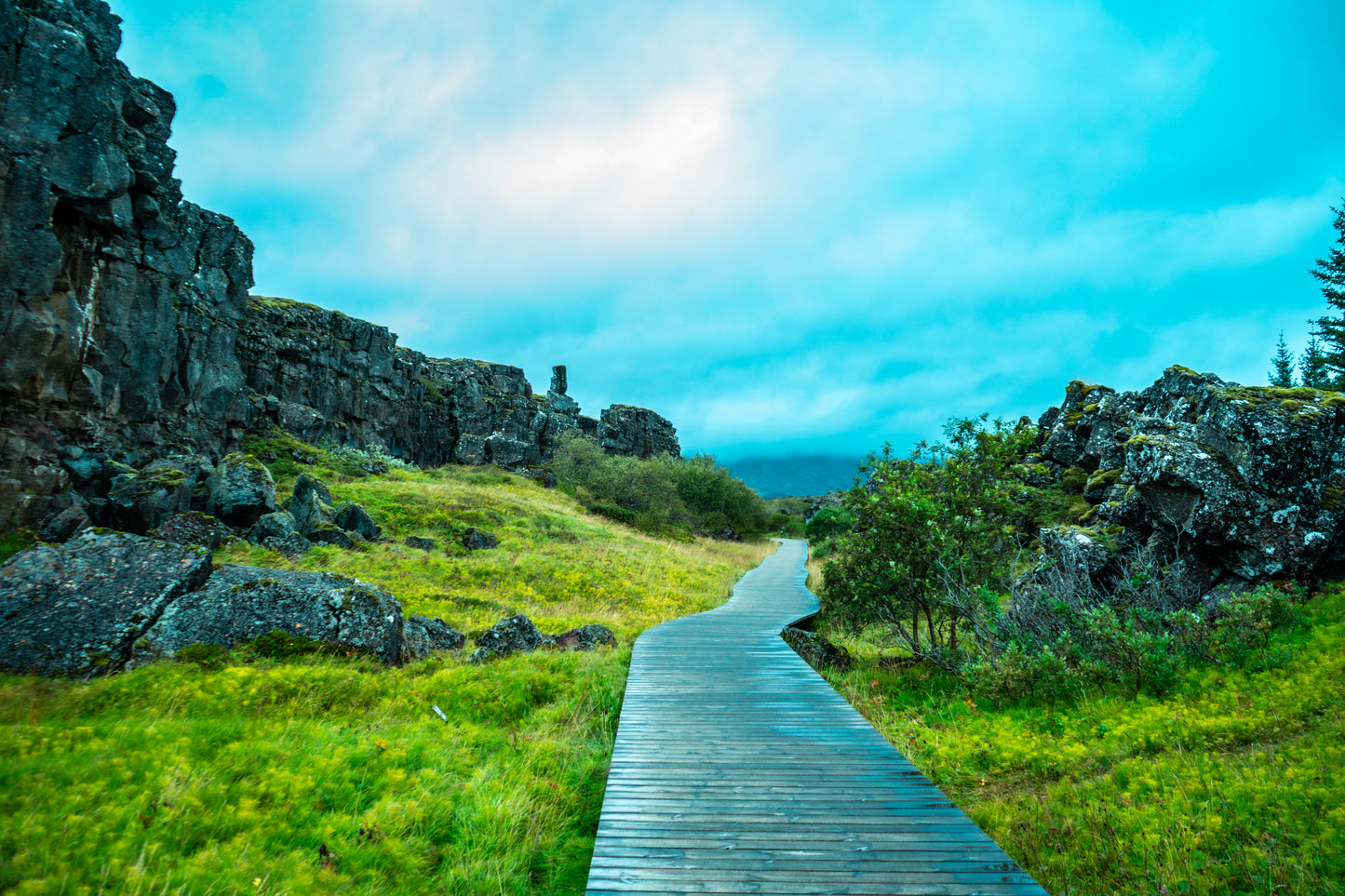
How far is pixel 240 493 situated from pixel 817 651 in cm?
1755

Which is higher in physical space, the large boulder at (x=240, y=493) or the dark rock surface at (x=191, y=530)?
the large boulder at (x=240, y=493)

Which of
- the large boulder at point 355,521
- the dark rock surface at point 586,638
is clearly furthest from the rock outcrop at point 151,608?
the large boulder at point 355,521

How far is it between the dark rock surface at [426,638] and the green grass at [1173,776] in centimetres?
759

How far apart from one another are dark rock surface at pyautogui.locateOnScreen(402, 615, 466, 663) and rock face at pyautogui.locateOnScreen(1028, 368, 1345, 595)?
467 inches

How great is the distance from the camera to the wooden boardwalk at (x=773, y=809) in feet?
12.5

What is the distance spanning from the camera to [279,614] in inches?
332

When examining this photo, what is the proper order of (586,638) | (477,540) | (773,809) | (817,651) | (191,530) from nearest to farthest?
(773,809) < (586,638) < (817,651) < (191,530) < (477,540)

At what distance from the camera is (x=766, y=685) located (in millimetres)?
8500

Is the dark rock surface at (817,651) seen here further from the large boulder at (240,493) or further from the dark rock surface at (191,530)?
the large boulder at (240,493)

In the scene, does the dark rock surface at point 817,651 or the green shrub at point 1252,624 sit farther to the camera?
the dark rock surface at point 817,651

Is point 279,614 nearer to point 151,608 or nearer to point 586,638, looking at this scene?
point 151,608

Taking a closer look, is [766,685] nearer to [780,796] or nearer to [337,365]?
[780,796]

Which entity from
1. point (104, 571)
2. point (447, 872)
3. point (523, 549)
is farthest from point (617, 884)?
point (523, 549)

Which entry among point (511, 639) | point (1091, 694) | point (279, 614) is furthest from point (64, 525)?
point (1091, 694)
